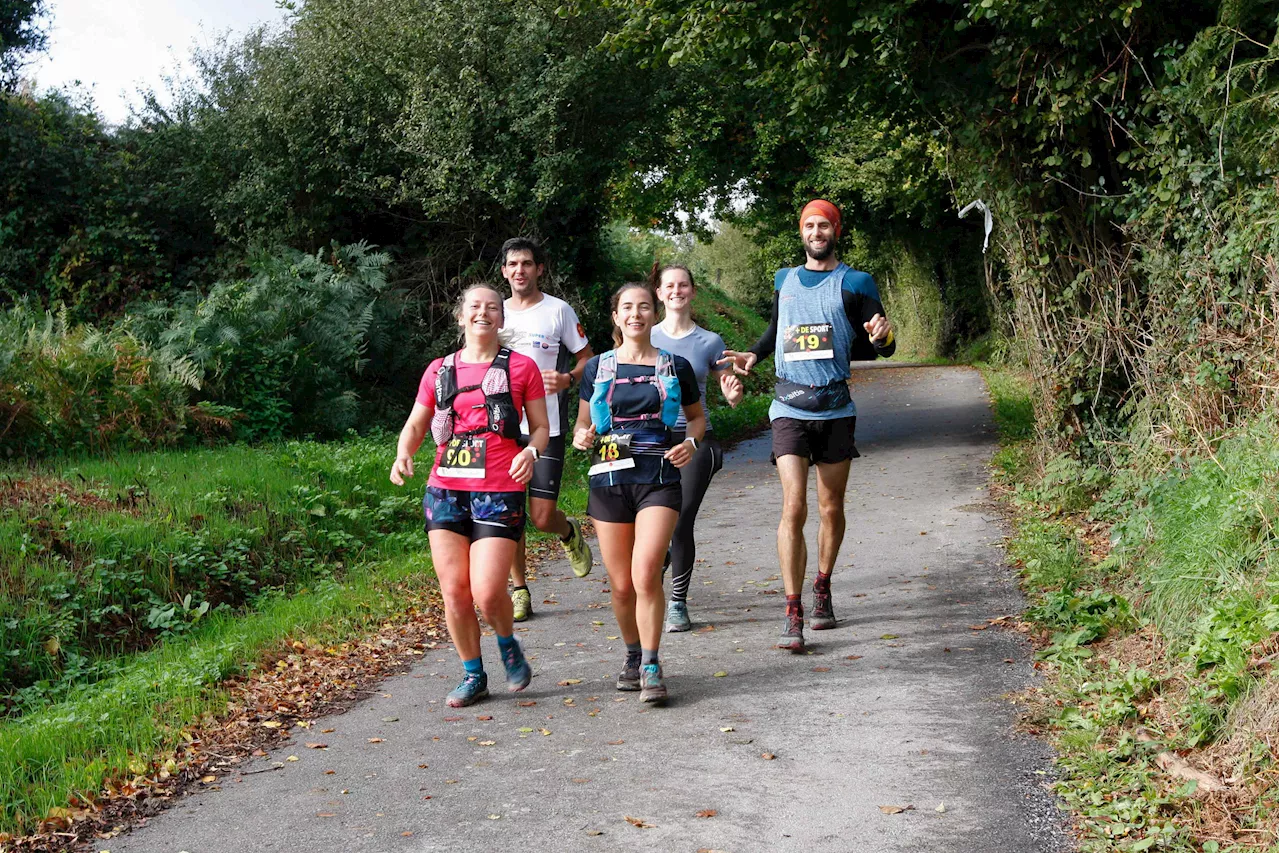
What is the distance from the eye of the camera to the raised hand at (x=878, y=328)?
6715mm

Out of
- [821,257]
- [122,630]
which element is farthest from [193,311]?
[821,257]

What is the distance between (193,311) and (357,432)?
2.42 meters

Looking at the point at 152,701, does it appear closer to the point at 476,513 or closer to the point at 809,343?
the point at 476,513

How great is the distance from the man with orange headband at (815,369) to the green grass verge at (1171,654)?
1.41m

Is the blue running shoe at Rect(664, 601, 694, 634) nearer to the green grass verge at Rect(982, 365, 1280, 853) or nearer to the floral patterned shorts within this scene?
the floral patterned shorts

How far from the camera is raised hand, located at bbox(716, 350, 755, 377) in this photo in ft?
22.5

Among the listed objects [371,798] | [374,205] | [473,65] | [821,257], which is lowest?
[371,798]

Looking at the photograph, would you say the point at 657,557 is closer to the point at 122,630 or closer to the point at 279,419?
the point at 122,630

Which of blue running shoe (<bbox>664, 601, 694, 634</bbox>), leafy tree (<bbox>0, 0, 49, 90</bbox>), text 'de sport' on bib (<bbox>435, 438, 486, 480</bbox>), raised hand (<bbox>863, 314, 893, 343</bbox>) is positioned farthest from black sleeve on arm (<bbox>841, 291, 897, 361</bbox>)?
leafy tree (<bbox>0, 0, 49, 90</bbox>)

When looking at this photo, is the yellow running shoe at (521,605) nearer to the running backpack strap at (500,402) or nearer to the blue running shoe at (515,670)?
the blue running shoe at (515,670)

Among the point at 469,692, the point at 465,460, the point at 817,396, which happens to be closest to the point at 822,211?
the point at 817,396

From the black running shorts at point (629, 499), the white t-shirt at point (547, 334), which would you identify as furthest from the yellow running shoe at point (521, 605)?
the black running shorts at point (629, 499)

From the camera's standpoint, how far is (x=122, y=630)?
8016 millimetres

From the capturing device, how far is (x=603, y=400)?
6.08 metres
